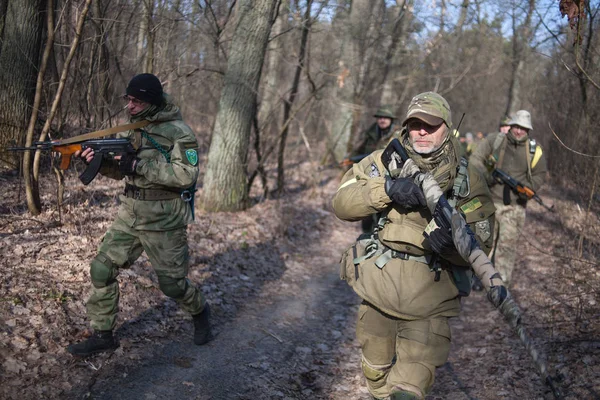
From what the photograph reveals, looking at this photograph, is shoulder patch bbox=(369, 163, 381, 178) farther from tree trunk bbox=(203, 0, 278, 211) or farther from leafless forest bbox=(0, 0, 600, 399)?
tree trunk bbox=(203, 0, 278, 211)

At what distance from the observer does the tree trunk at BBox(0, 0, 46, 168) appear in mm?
6512

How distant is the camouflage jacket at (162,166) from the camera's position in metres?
4.15

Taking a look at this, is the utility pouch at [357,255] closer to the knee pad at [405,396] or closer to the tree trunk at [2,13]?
the knee pad at [405,396]

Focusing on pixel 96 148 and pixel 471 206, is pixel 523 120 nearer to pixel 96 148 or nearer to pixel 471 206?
pixel 471 206

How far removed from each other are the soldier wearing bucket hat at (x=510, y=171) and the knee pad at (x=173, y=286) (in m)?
4.75

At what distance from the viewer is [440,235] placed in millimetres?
2891

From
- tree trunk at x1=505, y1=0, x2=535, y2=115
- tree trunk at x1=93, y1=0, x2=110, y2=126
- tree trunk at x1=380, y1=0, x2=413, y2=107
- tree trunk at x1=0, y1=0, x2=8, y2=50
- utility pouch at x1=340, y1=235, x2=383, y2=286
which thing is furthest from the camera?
tree trunk at x1=505, y1=0, x2=535, y2=115

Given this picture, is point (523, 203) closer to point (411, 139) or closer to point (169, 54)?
point (411, 139)

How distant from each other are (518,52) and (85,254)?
1767cm

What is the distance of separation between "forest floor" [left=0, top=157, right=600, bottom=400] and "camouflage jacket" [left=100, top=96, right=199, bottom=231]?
1137 millimetres

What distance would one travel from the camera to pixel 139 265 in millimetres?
5816

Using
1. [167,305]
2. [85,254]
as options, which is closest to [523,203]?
[167,305]

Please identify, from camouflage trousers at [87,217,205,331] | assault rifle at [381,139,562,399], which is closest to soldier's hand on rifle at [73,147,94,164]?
camouflage trousers at [87,217,205,331]

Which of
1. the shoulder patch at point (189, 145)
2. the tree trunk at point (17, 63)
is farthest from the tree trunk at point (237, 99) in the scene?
the shoulder patch at point (189, 145)
